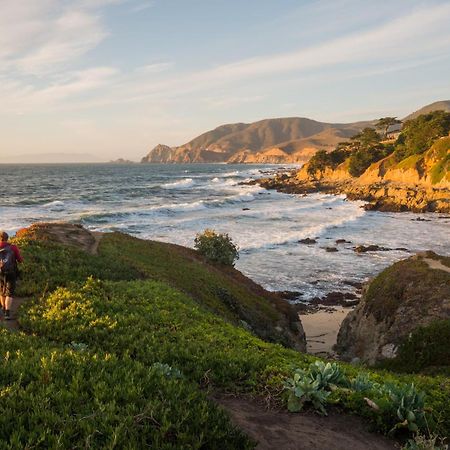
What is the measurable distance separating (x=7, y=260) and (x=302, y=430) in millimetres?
10395

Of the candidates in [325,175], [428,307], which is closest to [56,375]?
[428,307]

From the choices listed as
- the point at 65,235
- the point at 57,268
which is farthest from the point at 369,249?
the point at 57,268

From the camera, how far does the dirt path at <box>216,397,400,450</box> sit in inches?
254

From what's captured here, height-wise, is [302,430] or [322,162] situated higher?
[322,162]

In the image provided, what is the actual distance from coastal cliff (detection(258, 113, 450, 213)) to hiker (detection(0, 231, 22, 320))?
231 ft


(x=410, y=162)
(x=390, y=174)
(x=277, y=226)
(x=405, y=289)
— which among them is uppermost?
(x=410, y=162)

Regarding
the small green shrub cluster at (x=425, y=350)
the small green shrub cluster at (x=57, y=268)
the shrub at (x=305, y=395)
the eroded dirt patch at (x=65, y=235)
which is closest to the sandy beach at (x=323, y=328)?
the small green shrub cluster at (x=425, y=350)

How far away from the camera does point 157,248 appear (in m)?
26.6

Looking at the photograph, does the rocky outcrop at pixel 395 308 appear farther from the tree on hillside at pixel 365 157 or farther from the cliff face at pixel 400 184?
the tree on hillside at pixel 365 157

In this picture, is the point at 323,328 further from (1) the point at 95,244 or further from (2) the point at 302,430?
(2) the point at 302,430

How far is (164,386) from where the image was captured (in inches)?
268

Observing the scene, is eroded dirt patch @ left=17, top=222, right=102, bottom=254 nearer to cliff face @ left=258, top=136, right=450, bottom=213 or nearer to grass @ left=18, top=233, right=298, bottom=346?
grass @ left=18, top=233, right=298, bottom=346

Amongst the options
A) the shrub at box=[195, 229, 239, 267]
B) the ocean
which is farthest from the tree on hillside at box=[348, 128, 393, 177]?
the shrub at box=[195, 229, 239, 267]

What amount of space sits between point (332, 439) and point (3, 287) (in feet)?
34.6
